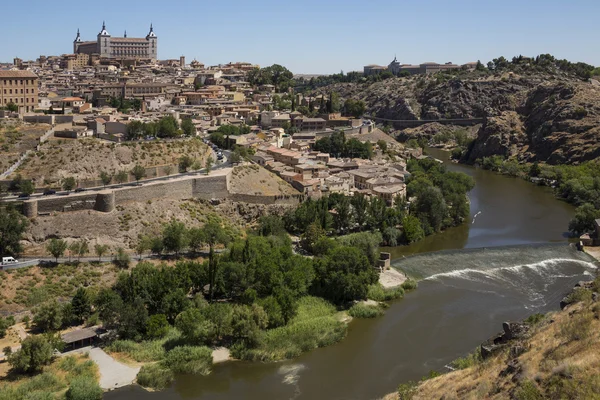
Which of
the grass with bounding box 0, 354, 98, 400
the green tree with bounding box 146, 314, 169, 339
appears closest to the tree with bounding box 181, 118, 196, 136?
the green tree with bounding box 146, 314, 169, 339

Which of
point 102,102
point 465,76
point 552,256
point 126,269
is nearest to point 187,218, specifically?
point 126,269

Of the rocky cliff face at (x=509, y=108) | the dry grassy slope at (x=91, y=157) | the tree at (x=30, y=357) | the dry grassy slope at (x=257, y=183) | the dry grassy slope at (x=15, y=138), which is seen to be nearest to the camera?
the tree at (x=30, y=357)

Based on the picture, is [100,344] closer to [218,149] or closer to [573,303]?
[573,303]

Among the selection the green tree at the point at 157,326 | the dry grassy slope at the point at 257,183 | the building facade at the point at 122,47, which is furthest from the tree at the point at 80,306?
the building facade at the point at 122,47

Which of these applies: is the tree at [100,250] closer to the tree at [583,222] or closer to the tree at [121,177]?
the tree at [121,177]

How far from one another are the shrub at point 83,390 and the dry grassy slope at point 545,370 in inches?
286

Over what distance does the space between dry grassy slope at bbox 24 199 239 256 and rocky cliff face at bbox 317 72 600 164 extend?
37065 mm

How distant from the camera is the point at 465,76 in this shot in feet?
268

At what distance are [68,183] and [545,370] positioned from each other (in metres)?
21.5

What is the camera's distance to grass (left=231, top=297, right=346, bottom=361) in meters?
17.6

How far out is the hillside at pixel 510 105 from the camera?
54438 millimetres

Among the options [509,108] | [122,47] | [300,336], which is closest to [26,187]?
[300,336]

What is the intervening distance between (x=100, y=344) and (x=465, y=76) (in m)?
73.1

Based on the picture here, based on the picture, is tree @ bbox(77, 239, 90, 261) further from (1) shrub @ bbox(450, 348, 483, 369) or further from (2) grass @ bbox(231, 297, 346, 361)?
(1) shrub @ bbox(450, 348, 483, 369)
